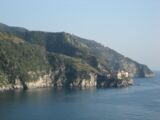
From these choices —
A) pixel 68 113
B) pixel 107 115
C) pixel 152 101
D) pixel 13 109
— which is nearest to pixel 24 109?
pixel 13 109

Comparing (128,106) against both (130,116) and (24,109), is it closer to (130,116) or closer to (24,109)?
(130,116)

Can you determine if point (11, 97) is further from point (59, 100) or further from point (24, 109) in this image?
point (24, 109)

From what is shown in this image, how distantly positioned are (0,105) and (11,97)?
26.5 metres

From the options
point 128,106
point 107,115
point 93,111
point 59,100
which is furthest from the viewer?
point 59,100

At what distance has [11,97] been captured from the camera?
192625 millimetres

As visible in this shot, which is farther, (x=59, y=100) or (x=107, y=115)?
(x=59, y=100)

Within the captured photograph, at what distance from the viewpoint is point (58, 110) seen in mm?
161250

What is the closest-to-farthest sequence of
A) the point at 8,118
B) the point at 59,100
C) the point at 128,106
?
the point at 8,118, the point at 128,106, the point at 59,100

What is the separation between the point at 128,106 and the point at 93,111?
62.3 feet

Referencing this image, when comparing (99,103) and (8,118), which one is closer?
(8,118)

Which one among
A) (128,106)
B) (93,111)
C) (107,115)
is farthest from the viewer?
(128,106)

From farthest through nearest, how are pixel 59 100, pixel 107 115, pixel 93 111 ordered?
pixel 59 100
pixel 93 111
pixel 107 115

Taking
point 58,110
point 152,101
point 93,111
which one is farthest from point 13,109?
point 152,101

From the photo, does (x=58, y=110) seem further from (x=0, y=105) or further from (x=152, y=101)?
(x=152, y=101)
